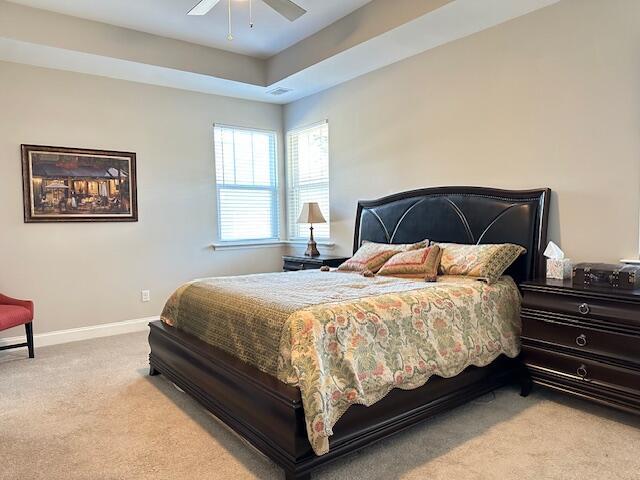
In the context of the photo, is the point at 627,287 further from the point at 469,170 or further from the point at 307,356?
the point at 307,356

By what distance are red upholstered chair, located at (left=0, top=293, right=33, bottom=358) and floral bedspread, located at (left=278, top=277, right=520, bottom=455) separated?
9.05 feet

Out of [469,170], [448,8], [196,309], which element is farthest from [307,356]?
[448,8]

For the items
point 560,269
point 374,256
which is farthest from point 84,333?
point 560,269

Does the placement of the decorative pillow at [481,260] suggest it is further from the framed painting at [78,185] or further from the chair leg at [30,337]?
the chair leg at [30,337]

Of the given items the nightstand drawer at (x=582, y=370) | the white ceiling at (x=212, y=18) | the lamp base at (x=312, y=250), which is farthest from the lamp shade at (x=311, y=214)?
the nightstand drawer at (x=582, y=370)

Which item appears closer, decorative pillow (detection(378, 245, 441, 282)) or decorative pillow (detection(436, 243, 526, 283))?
decorative pillow (detection(436, 243, 526, 283))

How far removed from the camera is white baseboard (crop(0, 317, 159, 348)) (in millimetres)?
4257

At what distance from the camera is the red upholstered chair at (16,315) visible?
3.58 metres

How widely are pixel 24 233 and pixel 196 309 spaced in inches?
94.9

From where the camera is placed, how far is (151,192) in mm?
4930

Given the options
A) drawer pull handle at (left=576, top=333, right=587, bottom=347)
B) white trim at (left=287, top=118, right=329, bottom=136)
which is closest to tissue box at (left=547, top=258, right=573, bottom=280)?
drawer pull handle at (left=576, top=333, right=587, bottom=347)

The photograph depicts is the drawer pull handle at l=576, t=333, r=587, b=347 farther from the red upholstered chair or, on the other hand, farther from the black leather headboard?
the red upholstered chair

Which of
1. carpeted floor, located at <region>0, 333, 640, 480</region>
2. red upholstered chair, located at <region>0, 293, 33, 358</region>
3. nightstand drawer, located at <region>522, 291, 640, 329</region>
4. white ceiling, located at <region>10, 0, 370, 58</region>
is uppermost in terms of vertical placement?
white ceiling, located at <region>10, 0, 370, 58</region>

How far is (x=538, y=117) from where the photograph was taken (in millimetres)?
3309
